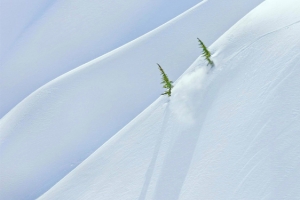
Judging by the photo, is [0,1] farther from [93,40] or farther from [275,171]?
[275,171]

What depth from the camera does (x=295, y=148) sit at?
17.2 meters

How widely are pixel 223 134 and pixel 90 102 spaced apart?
32.6ft

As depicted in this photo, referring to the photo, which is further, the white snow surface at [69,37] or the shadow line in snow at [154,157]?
the white snow surface at [69,37]

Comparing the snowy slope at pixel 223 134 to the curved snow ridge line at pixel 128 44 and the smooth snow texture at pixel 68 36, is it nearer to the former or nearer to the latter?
the curved snow ridge line at pixel 128 44

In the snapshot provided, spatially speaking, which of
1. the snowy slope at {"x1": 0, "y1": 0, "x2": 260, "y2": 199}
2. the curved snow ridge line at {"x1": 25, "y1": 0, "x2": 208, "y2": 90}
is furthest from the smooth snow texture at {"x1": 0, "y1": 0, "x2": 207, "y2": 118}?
the snowy slope at {"x1": 0, "y1": 0, "x2": 260, "y2": 199}

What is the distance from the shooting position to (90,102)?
21.4 m

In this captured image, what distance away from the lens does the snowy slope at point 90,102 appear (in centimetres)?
2092

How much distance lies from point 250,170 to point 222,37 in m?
9.45

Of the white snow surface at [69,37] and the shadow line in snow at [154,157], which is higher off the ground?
the white snow surface at [69,37]

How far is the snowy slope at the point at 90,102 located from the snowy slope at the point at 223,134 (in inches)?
46.4

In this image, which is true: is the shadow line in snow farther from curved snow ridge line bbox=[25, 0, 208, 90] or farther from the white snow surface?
the white snow surface

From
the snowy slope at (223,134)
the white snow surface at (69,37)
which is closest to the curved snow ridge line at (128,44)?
the white snow surface at (69,37)

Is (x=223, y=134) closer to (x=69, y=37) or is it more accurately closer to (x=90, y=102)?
(x=90, y=102)

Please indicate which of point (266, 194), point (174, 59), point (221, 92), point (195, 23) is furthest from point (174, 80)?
point (266, 194)
